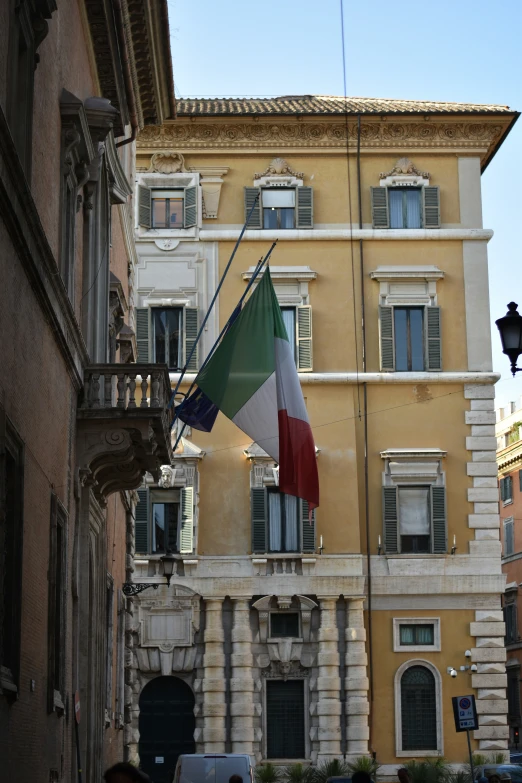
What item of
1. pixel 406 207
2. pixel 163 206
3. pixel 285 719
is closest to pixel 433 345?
pixel 406 207

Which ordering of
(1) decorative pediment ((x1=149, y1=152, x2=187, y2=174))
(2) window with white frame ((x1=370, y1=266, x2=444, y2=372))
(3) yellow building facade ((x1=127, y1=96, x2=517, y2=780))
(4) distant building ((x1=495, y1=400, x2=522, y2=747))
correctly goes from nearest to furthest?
(3) yellow building facade ((x1=127, y1=96, x2=517, y2=780)), (2) window with white frame ((x1=370, y1=266, x2=444, y2=372)), (1) decorative pediment ((x1=149, y1=152, x2=187, y2=174)), (4) distant building ((x1=495, y1=400, x2=522, y2=747))

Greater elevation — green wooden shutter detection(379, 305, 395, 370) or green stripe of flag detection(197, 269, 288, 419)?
green wooden shutter detection(379, 305, 395, 370)

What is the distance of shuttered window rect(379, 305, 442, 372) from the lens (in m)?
33.8

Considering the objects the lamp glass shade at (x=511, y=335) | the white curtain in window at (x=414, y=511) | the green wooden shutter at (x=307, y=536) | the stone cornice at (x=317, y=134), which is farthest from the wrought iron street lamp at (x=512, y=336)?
the stone cornice at (x=317, y=134)

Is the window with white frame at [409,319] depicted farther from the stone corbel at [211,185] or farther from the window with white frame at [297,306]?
the stone corbel at [211,185]

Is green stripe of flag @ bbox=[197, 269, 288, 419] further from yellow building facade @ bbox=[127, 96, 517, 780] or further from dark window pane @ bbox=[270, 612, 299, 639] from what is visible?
dark window pane @ bbox=[270, 612, 299, 639]

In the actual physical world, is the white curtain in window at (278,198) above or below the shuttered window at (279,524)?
above

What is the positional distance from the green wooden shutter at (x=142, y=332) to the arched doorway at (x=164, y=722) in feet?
25.3

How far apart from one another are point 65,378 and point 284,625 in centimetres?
1827

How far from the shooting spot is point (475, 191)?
35094 millimetres

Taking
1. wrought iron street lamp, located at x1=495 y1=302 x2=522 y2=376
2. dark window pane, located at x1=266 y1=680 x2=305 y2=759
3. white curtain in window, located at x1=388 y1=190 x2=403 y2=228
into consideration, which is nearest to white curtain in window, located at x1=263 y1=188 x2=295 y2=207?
white curtain in window, located at x1=388 y1=190 x2=403 y2=228

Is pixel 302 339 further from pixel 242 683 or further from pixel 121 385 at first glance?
pixel 121 385

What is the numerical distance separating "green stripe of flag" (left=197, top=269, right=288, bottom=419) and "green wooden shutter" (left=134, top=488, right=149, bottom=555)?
47.6ft

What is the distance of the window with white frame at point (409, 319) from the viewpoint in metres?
33.9
